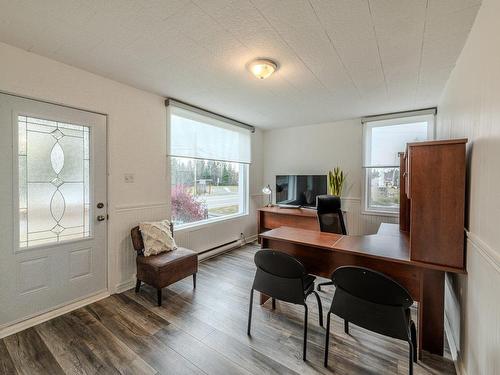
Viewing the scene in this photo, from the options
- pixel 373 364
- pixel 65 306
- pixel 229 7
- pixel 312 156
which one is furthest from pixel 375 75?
pixel 65 306

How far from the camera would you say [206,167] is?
13.3 ft

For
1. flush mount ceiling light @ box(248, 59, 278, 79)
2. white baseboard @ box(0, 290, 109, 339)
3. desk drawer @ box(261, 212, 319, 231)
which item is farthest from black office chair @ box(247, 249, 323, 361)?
desk drawer @ box(261, 212, 319, 231)

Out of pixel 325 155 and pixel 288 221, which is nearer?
pixel 288 221

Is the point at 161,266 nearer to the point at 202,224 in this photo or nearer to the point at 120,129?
the point at 202,224

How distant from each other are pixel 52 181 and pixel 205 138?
7.06 feet

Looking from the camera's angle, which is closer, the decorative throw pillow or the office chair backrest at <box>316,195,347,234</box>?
the decorative throw pillow

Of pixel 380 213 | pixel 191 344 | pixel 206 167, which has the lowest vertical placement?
pixel 191 344

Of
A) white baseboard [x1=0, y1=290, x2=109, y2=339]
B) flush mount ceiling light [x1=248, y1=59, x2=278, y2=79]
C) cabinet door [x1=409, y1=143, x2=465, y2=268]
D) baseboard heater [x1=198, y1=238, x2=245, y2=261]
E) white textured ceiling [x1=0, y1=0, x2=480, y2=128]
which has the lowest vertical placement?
white baseboard [x1=0, y1=290, x2=109, y2=339]

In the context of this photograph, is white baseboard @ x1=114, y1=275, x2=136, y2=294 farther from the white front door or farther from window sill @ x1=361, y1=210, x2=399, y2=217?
window sill @ x1=361, y1=210, x2=399, y2=217

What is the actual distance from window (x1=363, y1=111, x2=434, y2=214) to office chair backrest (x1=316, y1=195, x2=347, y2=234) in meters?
1.30

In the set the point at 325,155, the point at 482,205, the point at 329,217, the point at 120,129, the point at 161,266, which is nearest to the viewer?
the point at 482,205

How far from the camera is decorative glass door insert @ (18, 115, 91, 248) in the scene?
213cm

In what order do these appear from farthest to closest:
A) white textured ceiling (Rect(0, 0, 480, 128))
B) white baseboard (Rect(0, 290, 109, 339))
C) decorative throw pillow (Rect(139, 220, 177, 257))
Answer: decorative throw pillow (Rect(139, 220, 177, 257))
white baseboard (Rect(0, 290, 109, 339))
white textured ceiling (Rect(0, 0, 480, 128))

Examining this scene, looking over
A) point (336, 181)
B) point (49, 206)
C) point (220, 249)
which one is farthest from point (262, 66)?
point (220, 249)
